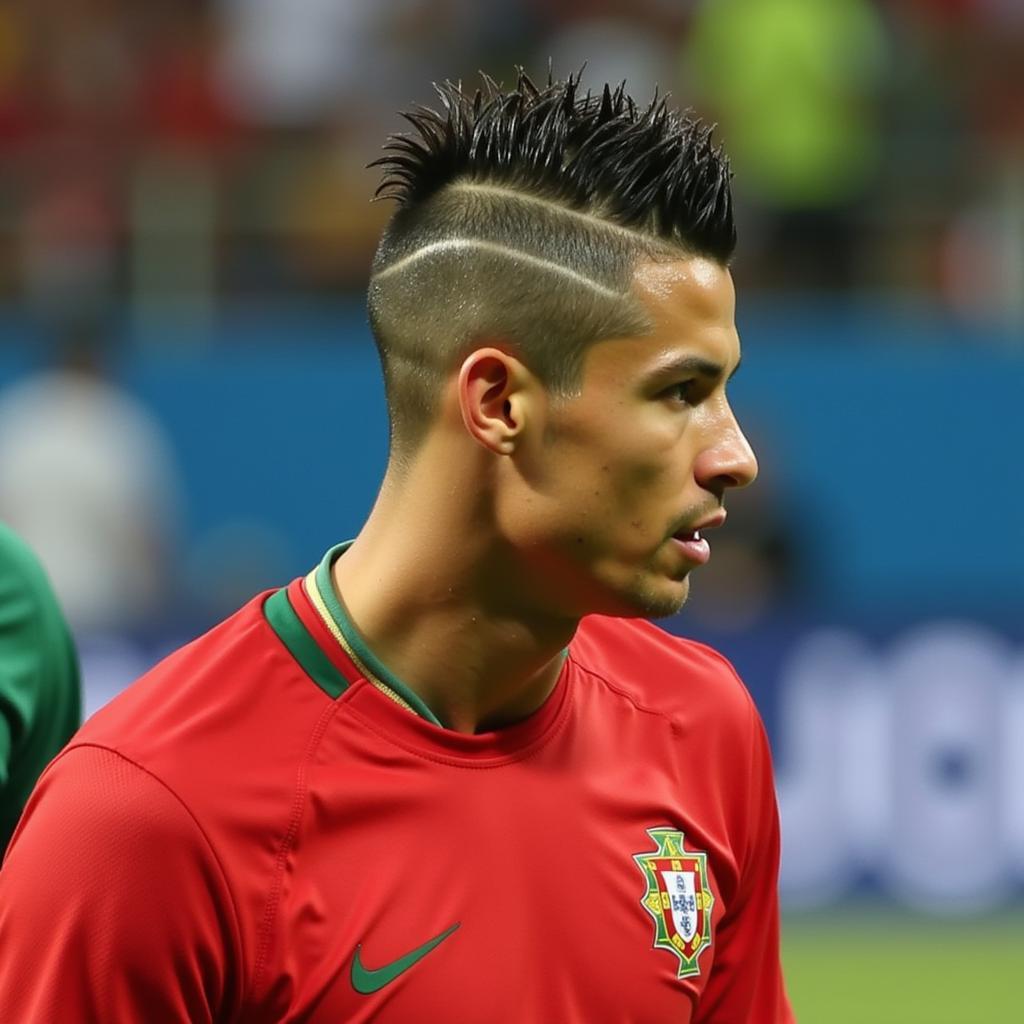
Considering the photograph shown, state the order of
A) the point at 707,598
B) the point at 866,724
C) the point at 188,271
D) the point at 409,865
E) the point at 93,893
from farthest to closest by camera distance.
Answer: the point at 188,271 → the point at 707,598 → the point at 866,724 → the point at 409,865 → the point at 93,893

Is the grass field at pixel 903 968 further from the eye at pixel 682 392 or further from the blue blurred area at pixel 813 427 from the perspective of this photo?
the eye at pixel 682 392

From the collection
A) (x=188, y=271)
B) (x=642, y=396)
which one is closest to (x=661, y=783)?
(x=642, y=396)

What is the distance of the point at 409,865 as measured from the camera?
294cm

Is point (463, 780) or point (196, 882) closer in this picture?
point (196, 882)

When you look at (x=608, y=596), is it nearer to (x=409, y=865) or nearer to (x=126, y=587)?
(x=409, y=865)

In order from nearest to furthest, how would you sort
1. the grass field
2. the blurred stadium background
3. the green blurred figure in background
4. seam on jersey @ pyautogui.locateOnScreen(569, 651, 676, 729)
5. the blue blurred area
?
1. seam on jersey @ pyautogui.locateOnScreen(569, 651, 676, 729)
2. the green blurred figure in background
3. the grass field
4. the blurred stadium background
5. the blue blurred area

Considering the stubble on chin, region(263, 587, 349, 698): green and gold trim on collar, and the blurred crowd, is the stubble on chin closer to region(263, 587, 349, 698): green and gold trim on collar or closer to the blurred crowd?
region(263, 587, 349, 698): green and gold trim on collar

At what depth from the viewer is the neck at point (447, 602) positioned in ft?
10.0

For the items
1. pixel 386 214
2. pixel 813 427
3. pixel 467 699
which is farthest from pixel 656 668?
pixel 813 427

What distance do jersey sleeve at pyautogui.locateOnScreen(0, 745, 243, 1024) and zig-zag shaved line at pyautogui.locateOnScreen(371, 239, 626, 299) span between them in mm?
753

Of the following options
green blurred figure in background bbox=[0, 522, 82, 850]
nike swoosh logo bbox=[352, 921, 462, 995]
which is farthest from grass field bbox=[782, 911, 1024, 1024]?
nike swoosh logo bbox=[352, 921, 462, 995]

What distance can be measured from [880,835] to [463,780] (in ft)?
20.3

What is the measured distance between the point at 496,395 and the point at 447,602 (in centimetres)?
27

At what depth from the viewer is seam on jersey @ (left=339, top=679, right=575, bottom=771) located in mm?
2980
